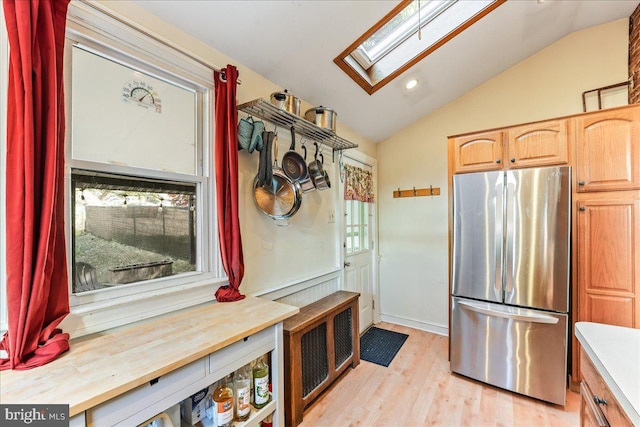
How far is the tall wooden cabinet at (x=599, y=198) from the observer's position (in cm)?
188

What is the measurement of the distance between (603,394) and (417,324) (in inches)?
97.5

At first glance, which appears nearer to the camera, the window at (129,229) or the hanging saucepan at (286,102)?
the window at (129,229)

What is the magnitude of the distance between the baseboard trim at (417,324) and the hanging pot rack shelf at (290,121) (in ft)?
7.56

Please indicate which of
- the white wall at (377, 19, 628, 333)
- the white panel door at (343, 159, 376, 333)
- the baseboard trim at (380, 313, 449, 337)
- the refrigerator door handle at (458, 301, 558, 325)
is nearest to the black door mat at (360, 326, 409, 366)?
the white panel door at (343, 159, 376, 333)

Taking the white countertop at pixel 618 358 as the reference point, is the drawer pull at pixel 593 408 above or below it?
below

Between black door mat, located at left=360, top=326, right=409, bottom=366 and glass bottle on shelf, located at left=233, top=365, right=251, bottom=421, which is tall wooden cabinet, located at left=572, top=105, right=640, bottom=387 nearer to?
black door mat, located at left=360, top=326, right=409, bottom=366

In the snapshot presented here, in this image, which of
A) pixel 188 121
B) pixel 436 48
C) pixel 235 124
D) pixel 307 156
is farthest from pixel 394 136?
pixel 188 121

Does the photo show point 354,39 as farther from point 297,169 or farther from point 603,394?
point 603,394

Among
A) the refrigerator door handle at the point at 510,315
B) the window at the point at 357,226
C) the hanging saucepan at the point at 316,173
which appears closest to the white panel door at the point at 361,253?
the window at the point at 357,226

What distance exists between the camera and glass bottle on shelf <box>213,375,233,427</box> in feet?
3.83

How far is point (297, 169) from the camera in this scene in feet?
7.18

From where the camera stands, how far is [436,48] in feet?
7.33

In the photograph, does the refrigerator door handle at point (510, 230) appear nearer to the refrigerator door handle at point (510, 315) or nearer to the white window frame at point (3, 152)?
the refrigerator door handle at point (510, 315)

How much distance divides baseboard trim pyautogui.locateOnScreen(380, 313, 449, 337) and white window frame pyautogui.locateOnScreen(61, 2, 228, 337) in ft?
8.55
